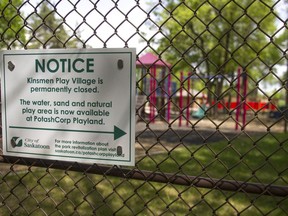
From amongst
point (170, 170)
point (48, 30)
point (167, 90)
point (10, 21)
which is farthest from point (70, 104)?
point (48, 30)

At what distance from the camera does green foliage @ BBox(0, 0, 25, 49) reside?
2057 mm

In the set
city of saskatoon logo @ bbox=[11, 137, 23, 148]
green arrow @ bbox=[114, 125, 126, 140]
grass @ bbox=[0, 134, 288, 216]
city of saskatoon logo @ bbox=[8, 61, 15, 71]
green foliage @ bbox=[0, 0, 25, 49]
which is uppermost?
green foliage @ bbox=[0, 0, 25, 49]

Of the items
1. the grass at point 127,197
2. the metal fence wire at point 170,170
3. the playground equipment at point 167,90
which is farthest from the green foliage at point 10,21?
the grass at point 127,197

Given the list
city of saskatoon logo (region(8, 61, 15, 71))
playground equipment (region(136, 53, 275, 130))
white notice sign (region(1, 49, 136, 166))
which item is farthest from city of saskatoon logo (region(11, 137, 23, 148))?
playground equipment (region(136, 53, 275, 130))

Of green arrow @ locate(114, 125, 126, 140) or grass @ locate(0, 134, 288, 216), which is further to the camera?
grass @ locate(0, 134, 288, 216)

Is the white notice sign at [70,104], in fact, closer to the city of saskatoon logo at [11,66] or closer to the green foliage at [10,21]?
the city of saskatoon logo at [11,66]

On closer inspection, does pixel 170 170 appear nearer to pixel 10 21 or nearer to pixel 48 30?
pixel 10 21

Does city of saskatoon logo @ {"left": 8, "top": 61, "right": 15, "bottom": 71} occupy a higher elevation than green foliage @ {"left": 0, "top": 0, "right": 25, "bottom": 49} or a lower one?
lower

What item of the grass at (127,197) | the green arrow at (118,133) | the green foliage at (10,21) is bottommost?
the grass at (127,197)

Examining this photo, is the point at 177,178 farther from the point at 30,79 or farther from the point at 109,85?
the point at 30,79

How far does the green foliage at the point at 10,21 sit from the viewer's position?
2057mm

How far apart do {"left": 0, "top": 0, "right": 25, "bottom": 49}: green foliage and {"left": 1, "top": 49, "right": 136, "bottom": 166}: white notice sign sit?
271mm

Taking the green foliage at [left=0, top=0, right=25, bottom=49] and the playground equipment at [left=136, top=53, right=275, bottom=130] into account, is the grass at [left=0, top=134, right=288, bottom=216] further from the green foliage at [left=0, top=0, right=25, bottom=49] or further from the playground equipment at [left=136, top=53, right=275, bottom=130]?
the green foliage at [left=0, top=0, right=25, bottom=49]

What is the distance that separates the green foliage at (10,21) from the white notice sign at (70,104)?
0.89 ft
